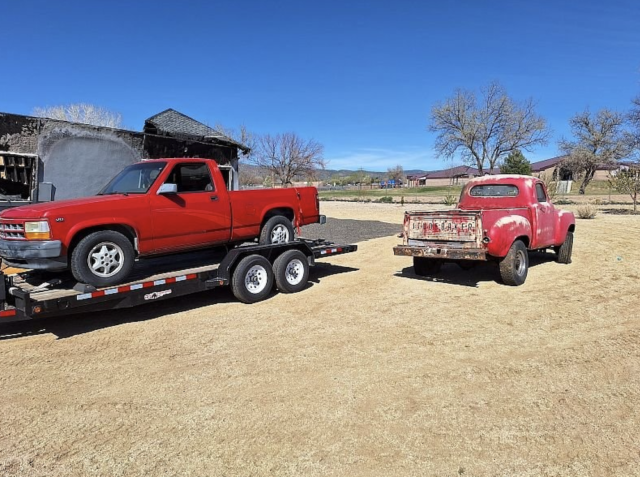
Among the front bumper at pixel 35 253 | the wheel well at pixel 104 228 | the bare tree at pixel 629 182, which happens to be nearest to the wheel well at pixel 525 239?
the wheel well at pixel 104 228

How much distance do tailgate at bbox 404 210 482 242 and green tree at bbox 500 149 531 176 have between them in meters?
47.0

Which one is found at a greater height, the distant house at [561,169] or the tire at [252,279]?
the distant house at [561,169]

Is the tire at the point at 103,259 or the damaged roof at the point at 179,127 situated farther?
the damaged roof at the point at 179,127

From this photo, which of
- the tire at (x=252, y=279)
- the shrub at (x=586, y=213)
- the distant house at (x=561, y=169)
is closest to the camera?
the tire at (x=252, y=279)

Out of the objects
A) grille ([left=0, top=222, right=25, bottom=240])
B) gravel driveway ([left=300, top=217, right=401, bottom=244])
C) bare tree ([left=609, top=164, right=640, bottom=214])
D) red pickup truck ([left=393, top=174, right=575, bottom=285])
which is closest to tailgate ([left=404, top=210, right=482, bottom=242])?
red pickup truck ([left=393, top=174, right=575, bottom=285])

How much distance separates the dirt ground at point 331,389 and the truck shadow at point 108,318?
45mm

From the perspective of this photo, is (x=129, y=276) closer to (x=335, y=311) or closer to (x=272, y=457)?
(x=335, y=311)

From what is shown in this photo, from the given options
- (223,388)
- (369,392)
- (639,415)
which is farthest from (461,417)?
(223,388)

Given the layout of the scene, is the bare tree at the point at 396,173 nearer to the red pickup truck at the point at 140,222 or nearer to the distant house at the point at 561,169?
the distant house at the point at 561,169

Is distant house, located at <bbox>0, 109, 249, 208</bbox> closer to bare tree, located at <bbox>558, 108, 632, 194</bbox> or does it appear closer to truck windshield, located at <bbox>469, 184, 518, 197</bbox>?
truck windshield, located at <bbox>469, 184, 518, 197</bbox>

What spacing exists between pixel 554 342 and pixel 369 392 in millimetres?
2590

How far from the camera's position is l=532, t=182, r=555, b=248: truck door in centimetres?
904

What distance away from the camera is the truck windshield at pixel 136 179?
649 centimetres

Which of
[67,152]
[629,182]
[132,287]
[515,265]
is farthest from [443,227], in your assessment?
[629,182]
